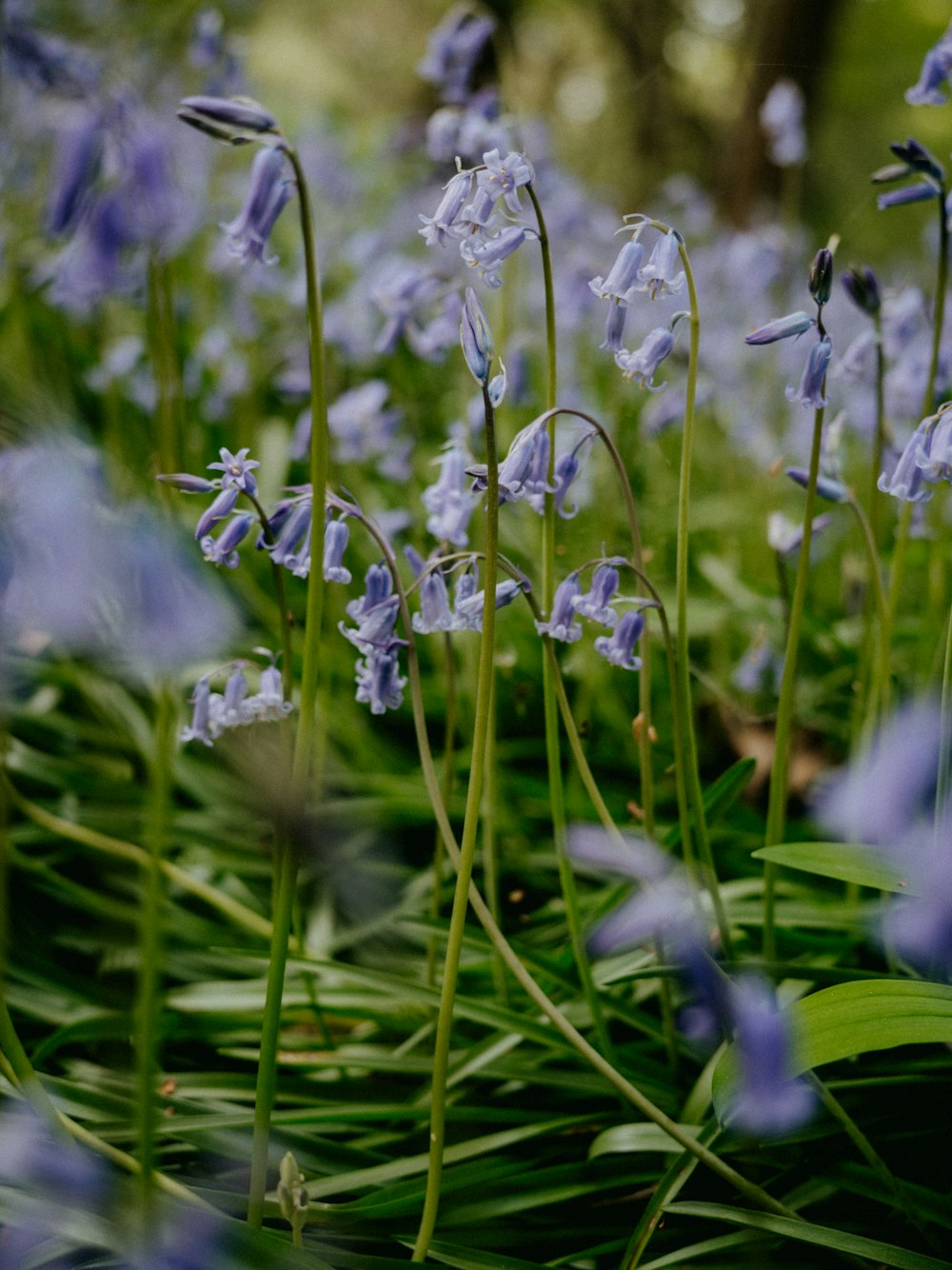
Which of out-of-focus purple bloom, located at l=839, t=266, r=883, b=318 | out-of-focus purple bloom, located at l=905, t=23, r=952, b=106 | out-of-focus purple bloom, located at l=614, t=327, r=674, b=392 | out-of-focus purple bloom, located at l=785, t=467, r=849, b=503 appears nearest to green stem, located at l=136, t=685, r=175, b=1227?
out-of-focus purple bloom, located at l=614, t=327, r=674, b=392

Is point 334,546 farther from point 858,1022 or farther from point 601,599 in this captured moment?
point 858,1022

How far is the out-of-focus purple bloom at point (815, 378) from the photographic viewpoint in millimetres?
1437

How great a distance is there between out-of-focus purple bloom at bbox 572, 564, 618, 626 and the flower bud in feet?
1.59

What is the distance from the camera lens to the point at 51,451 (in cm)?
139

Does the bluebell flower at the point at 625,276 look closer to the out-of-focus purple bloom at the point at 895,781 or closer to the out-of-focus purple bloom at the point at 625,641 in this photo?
the out-of-focus purple bloom at the point at 625,641

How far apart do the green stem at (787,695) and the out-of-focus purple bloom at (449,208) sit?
23.7 inches

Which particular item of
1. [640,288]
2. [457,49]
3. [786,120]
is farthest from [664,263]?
[786,120]

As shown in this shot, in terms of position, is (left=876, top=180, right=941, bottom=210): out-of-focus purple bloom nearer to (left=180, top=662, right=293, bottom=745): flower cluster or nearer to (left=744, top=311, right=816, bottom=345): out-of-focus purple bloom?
(left=744, top=311, right=816, bottom=345): out-of-focus purple bloom

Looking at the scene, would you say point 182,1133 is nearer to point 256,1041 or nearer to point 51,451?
point 256,1041

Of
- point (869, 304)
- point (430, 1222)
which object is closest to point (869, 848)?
point (430, 1222)

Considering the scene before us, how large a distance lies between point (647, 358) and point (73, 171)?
835 millimetres

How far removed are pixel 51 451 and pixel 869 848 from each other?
50.7 inches

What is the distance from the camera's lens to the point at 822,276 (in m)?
1.42

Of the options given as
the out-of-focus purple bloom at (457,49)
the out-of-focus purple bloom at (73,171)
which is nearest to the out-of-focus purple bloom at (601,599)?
the out-of-focus purple bloom at (73,171)
